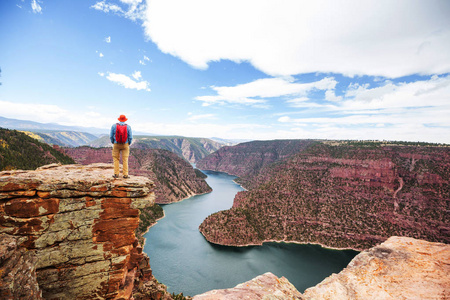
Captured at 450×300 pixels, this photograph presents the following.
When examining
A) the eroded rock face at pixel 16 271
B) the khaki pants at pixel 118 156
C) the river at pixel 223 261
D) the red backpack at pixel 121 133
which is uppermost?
the red backpack at pixel 121 133

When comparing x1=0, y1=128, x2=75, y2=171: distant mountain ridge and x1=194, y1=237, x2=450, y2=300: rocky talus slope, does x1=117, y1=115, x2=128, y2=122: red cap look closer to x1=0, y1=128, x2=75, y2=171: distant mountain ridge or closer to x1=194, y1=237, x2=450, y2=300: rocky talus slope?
x1=194, y1=237, x2=450, y2=300: rocky talus slope

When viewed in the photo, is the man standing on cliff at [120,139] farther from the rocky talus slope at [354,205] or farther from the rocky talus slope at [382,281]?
the rocky talus slope at [354,205]

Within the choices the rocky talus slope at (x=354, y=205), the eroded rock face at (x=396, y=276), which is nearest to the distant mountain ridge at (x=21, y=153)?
the rocky talus slope at (x=354, y=205)

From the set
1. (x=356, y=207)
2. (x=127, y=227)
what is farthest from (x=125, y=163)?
(x=356, y=207)

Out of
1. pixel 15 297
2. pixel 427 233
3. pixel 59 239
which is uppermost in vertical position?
pixel 59 239

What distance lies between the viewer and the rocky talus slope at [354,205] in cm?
7044

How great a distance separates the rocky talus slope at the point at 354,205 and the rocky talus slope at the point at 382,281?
63.2m

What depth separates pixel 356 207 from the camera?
257ft

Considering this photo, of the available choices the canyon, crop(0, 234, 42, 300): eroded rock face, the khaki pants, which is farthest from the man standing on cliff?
crop(0, 234, 42, 300): eroded rock face

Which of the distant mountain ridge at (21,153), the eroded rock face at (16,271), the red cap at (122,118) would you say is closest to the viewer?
the eroded rock face at (16,271)

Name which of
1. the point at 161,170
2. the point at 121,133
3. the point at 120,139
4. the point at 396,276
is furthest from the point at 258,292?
the point at 161,170

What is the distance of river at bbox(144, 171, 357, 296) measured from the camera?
54.3 m

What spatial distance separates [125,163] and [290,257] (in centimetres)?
7069

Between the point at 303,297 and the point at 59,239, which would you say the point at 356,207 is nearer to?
the point at 303,297
